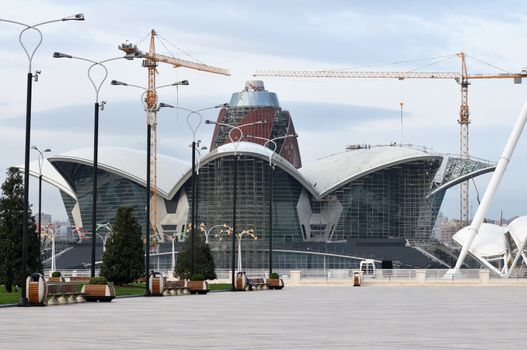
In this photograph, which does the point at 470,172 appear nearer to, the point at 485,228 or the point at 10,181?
the point at 485,228

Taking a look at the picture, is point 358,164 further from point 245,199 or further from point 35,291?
point 35,291

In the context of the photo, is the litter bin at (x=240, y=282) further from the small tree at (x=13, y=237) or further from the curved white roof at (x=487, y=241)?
the curved white roof at (x=487, y=241)

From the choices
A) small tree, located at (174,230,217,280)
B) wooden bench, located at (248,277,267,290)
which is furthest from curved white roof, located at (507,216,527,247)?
wooden bench, located at (248,277,267,290)

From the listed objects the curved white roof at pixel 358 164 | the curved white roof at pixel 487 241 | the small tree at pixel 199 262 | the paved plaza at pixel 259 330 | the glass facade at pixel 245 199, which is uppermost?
the curved white roof at pixel 358 164

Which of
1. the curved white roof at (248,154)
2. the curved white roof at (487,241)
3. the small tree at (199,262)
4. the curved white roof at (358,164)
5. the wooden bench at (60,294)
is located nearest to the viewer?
the wooden bench at (60,294)

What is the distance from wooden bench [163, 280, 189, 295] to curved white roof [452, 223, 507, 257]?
2718 inches

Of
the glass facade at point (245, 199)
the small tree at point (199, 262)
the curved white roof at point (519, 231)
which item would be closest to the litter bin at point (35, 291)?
the small tree at point (199, 262)

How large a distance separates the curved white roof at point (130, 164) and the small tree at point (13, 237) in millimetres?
118685

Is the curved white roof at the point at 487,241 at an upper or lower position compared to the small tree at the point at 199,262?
upper

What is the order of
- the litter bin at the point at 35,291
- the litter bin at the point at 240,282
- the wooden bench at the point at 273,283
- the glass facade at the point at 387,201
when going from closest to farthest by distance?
the litter bin at the point at 35,291
the litter bin at the point at 240,282
the wooden bench at the point at 273,283
the glass facade at the point at 387,201

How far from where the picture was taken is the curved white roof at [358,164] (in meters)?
188

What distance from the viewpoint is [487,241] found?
13562 centimetres

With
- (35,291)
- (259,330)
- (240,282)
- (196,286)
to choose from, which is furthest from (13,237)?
(259,330)

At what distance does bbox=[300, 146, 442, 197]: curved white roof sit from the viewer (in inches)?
7392
